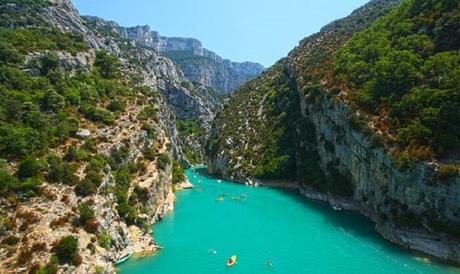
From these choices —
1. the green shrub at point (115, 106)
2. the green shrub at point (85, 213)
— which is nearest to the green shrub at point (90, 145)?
the green shrub at point (85, 213)

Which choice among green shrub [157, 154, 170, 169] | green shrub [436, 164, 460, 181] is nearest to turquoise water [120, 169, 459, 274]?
green shrub [157, 154, 170, 169]

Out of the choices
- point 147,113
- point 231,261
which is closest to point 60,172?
point 231,261

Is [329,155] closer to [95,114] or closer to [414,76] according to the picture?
[414,76]

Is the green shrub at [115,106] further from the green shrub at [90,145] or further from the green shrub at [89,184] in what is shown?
the green shrub at [89,184]

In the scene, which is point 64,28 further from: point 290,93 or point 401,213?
point 401,213

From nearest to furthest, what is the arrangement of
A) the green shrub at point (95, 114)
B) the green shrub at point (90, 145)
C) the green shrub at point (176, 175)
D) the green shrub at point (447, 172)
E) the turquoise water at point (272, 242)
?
the turquoise water at point (272, 242)
the green shrub at point (447, 172)
the green shrub at point (90, 145)
the green shrub at point (95, 114)
the green shrub at point (176, 175)
